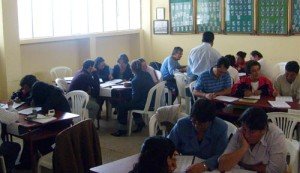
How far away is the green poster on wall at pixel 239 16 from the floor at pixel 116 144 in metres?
3.14

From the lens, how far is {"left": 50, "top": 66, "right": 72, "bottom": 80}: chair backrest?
26.2ft

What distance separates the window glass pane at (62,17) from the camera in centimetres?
819

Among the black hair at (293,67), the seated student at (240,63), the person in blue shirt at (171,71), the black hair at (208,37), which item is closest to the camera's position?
the black hair at (293,67)

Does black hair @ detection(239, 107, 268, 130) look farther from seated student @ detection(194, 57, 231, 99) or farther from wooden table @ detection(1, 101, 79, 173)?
seated student @ detection(194, 57, 231, 99)

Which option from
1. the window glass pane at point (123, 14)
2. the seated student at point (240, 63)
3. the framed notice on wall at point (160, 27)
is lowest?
the seated student at point (240, 63)

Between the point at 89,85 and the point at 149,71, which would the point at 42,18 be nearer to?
the point at 89,85

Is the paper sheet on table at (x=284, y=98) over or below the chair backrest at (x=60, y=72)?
below

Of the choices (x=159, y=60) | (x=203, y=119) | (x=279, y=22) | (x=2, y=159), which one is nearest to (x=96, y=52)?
(x=159, y=60)

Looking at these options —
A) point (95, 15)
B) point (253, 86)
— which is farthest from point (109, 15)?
point (253, 86)

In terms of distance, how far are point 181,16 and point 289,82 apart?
14.7 ft

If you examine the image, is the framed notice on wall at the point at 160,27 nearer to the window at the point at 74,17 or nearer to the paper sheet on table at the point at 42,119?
the window at the point at 74,17

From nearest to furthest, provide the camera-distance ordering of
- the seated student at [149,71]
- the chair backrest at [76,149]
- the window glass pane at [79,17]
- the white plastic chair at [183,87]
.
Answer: the chair backrest at [76,149] < the seated student at [149,71] < the white plastic chair at [183,87] < the window glass pane at [79,17]

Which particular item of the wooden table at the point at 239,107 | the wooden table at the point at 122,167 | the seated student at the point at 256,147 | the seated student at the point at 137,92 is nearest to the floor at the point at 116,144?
the seated student at the point at 137,92

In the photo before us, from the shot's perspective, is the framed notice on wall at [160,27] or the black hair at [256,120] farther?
the framed notice on wall at [160,27]
